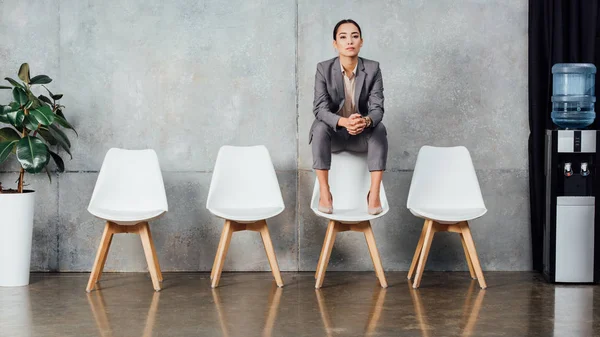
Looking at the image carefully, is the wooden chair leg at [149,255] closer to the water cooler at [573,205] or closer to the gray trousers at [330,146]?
the gray trousers at [330,146]

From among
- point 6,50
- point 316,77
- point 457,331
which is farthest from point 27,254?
point 457,331

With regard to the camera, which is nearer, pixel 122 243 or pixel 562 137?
pixel 562 137

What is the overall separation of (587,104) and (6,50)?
4303 millimetres

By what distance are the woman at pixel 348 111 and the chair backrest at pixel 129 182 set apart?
1.15 m

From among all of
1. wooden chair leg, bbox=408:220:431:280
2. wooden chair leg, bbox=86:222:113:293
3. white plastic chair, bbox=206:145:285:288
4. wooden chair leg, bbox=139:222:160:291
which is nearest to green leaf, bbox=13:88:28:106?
wooden chair leg, bbox=86:222:113:293

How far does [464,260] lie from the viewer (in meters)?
5.91

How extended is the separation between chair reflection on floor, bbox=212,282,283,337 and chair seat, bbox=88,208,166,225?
64cm

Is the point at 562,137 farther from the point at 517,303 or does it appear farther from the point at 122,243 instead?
the point at 122,243

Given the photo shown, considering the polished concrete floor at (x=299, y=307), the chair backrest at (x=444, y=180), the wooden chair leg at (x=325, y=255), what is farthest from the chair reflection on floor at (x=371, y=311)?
the chair backrest at (x=444, y=180)

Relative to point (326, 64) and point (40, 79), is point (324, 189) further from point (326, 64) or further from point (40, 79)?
point (40, 79)

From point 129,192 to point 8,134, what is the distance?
952 mm

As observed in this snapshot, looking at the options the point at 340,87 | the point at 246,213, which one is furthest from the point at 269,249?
the point at 340,87

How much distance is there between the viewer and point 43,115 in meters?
5.28

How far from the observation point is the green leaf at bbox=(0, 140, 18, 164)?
5.29 metres
